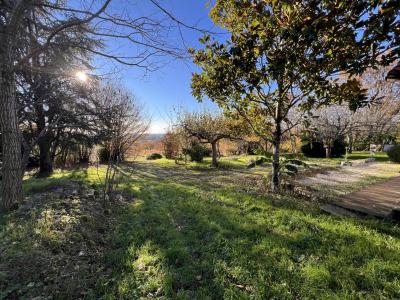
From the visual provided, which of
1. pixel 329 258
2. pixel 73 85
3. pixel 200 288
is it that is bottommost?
pixel 200 288

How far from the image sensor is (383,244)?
2994mm

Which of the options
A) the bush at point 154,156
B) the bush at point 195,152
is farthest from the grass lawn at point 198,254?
the bush at point 154,156

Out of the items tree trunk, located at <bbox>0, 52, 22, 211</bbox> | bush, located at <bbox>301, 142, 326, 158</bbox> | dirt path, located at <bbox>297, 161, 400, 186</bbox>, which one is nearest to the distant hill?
bush, located at <bbox>301, 142, 326, 158</bbox>

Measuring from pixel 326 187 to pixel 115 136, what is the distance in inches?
244

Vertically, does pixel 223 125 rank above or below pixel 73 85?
below

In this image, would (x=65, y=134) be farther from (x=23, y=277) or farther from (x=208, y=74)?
(x=23, y=277)

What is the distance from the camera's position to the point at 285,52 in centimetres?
338

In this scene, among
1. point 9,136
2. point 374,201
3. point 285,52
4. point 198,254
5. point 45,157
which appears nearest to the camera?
point 198,254

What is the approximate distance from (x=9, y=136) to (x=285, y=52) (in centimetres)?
510

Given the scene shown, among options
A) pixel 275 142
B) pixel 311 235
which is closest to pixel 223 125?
pixel 275 142

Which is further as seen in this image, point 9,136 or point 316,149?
point 316,149

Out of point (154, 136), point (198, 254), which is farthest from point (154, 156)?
point (198, 254)

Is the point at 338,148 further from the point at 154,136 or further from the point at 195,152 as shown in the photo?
the point at 154,136

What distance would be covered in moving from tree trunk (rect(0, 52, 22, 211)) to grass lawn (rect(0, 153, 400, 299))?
40 cm
